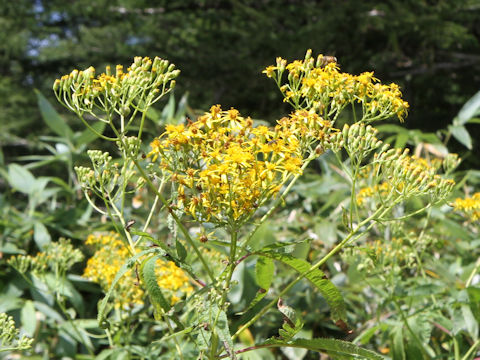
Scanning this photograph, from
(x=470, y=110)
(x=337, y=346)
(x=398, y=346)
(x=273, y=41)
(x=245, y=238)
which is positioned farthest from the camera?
(x=273, y=41)

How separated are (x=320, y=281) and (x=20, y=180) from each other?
8.28ft

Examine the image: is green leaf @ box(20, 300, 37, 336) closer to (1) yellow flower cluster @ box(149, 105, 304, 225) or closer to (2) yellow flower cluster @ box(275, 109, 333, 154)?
(1) yellow flower cluster @ box(149, 105, 304, 225)

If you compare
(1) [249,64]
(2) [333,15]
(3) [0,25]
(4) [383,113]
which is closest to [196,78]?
(1) [249,64]

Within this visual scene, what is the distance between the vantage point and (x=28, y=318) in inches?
100

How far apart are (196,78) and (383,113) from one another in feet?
25.2

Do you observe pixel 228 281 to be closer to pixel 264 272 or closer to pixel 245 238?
pixel 264 272

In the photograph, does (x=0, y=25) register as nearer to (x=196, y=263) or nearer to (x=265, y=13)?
(x=265, y=13)

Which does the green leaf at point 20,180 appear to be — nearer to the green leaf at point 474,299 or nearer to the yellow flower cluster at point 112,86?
the yellow flower cluster at point 112,86

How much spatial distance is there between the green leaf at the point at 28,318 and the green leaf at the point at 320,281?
65.5 inches

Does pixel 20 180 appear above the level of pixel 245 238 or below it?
below

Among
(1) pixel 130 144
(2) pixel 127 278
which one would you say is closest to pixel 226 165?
(1) pixel 130 144

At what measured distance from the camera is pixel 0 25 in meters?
8.95

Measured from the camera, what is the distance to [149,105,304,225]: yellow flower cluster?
1.17 m

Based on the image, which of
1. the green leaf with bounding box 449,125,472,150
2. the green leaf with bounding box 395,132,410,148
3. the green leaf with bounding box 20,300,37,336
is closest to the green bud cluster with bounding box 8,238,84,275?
the green leaf with bounding box 20,300,37,336
